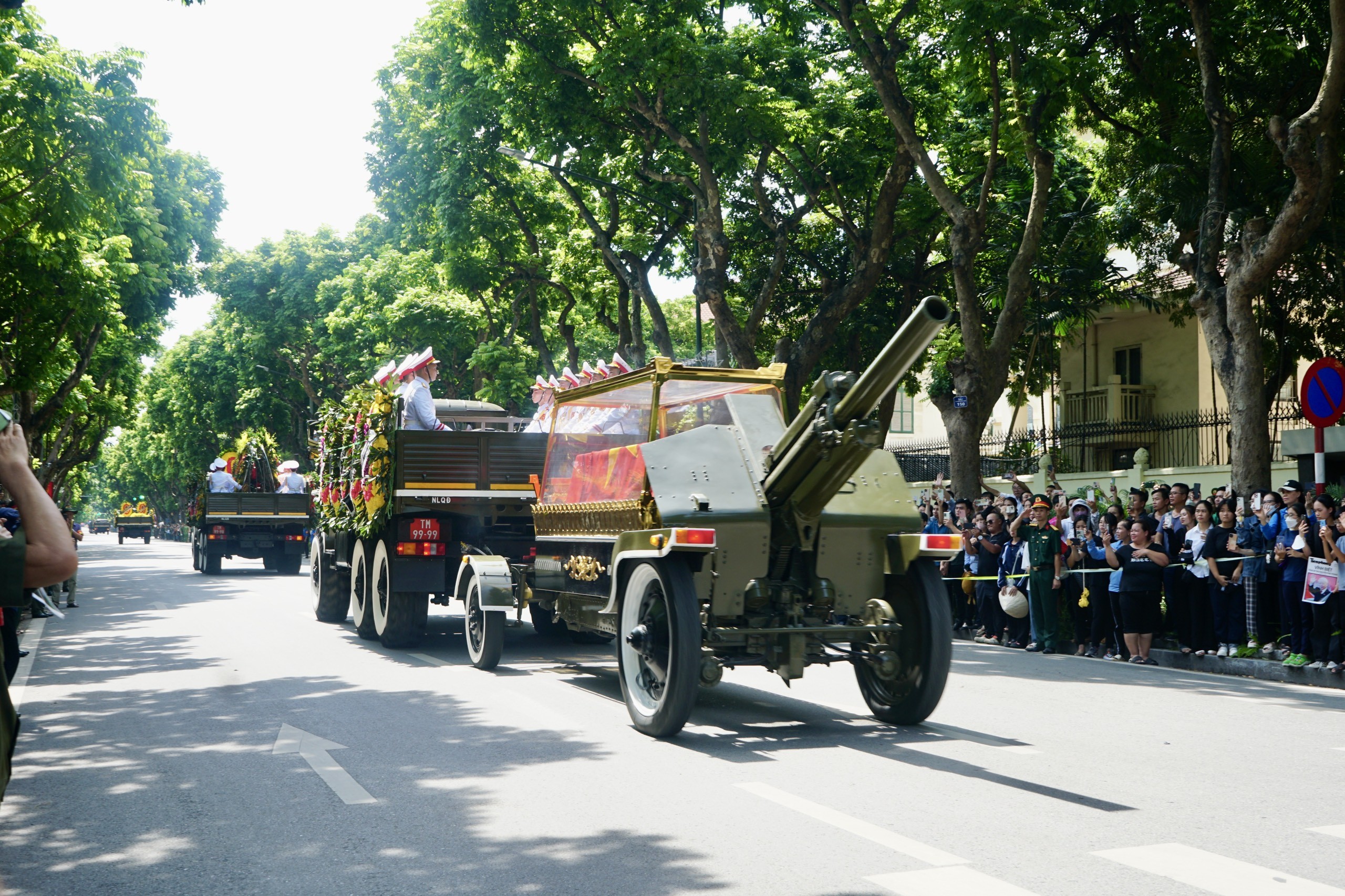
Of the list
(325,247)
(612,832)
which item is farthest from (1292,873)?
(325,247)

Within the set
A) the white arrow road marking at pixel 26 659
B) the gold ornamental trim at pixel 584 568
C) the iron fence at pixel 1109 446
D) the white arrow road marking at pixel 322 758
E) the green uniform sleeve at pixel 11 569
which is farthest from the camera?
the iron fence at pixel 1109 446

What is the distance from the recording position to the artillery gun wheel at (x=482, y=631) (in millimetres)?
11164

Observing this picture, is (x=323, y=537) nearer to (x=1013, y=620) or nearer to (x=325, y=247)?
(x=1013, y=620)

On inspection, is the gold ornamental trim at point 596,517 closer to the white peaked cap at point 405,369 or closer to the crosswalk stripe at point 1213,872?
the white peaked cap at point 405,369

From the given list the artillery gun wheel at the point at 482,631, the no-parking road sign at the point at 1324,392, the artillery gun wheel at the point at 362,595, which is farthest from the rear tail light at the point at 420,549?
the no-parking road sign at the point at 1324,392

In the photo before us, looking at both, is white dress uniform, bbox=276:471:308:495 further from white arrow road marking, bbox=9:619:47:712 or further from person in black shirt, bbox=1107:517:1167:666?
person in black shirt, bbox=1107:517:1167:666

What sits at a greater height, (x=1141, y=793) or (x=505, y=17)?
(x=505, y=17)

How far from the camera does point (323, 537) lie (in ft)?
54.3

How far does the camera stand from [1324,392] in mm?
13258

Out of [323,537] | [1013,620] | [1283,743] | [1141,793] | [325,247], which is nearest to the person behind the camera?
[1141,793]

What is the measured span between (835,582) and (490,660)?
3.99 metres

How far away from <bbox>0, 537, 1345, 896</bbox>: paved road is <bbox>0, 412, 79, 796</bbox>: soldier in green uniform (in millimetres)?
2398

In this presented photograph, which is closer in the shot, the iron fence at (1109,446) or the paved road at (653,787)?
the paved road at (653,787)

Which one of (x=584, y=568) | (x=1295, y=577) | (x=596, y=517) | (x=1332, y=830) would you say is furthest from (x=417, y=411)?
(x=1332, y=830)
